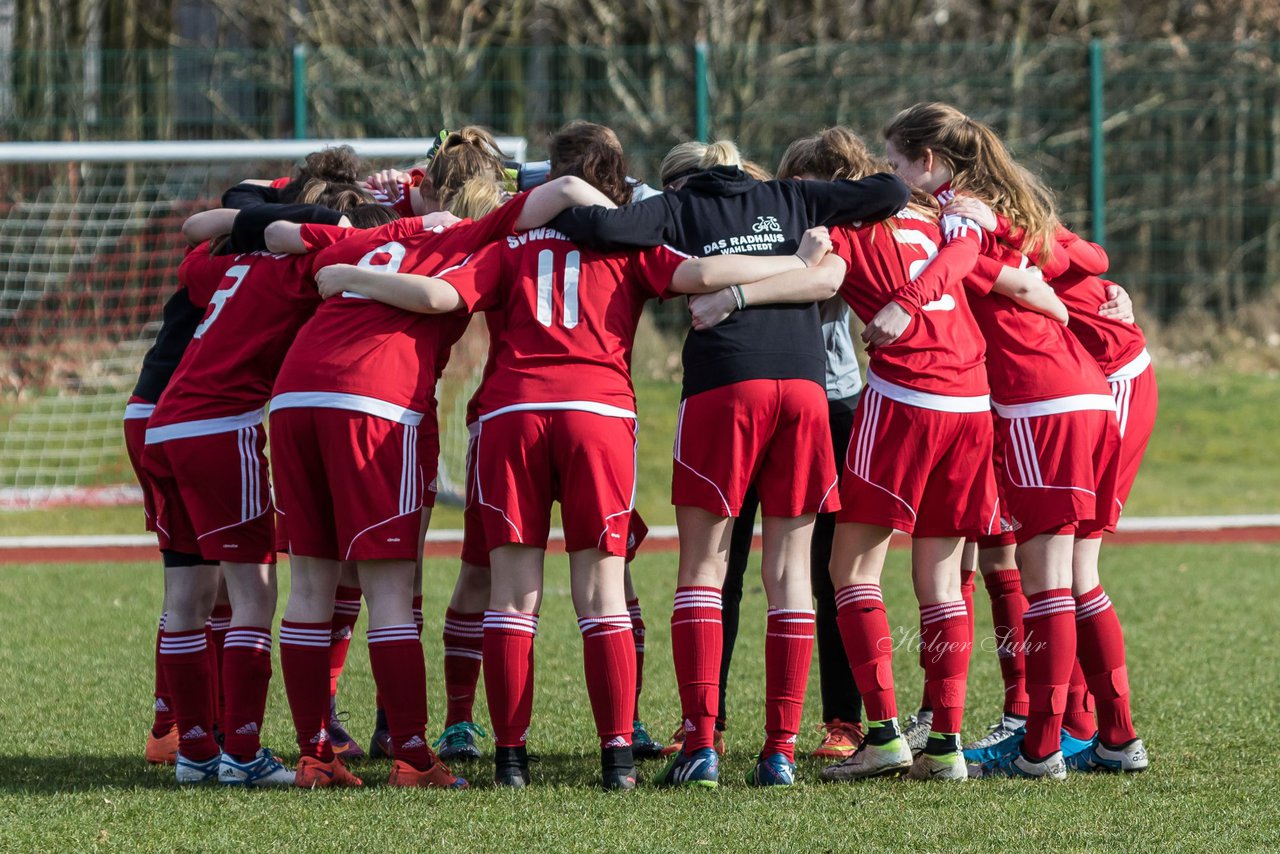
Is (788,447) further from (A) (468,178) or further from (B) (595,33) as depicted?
(B) (595,33)

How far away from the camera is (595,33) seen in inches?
699

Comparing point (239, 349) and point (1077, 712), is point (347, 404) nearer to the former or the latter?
point (239, 349)

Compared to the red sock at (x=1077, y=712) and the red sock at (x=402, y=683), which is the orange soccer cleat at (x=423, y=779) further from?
the red sock at (x=1077, y=712)

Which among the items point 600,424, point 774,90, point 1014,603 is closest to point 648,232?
point 600,424

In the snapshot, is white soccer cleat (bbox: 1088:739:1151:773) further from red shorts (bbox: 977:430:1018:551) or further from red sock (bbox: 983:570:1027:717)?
red shorts (bbox: 977:430:1018:551)

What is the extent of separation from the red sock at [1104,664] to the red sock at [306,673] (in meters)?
2.32

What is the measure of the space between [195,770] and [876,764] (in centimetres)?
206

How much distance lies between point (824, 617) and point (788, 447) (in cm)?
105

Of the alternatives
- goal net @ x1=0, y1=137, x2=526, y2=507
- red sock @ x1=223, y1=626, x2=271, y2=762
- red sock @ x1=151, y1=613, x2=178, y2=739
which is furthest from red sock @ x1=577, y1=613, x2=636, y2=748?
goal net @ x1=0, y1=137, x2=526, y2=507

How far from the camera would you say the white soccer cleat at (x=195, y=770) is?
4535mm

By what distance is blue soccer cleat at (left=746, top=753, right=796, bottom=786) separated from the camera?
14.3ft

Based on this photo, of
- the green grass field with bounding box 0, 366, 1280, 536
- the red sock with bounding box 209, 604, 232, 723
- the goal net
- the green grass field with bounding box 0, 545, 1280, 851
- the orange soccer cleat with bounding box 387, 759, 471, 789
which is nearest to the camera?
the green grass field with bounding box 0, 545, 1280, 851

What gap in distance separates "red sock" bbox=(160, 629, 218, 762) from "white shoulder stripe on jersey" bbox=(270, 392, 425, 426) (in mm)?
872

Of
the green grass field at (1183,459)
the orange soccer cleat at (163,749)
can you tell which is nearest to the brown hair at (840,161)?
the orange soccer cleat at (163,749)
